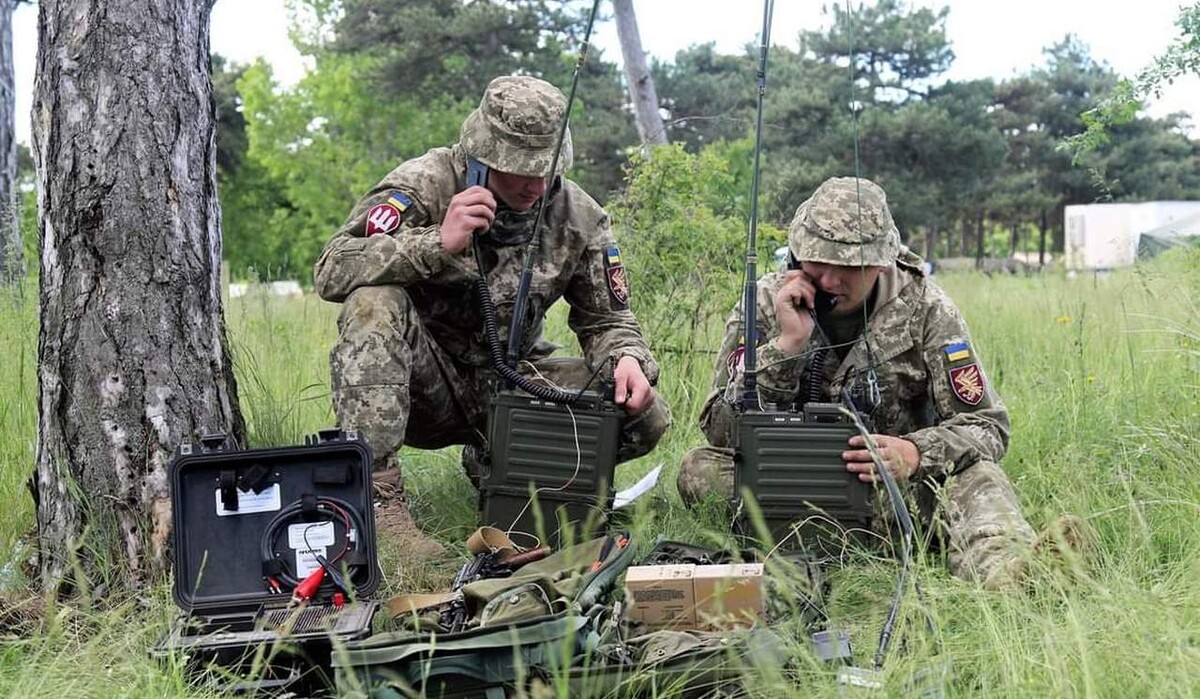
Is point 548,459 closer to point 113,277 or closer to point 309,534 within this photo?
point 309,534

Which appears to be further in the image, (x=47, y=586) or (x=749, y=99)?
(x=749, y=99)

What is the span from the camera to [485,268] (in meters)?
4.22

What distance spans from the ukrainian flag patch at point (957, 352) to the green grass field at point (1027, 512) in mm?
467

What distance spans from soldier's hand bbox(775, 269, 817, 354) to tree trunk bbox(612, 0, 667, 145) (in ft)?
30.5

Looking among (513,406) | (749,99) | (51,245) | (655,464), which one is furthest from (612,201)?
(749,99)

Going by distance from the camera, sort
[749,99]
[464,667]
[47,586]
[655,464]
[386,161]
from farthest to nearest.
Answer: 1. [386,161]
2. [749,99]
3. [655,464]
4. [47,586]
5. [464,667]

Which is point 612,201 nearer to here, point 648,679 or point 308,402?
point 308,402

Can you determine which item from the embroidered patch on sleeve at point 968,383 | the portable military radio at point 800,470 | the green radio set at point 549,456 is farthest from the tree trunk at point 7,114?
the embroidered patch on sleeve at point 968,383

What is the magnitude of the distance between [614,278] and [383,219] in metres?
0.80

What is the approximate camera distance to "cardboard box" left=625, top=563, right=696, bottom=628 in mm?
2863

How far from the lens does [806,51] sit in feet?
109

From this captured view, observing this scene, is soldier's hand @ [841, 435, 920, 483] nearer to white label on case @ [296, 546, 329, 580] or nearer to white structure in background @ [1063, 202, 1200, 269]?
white label on case @ [296, 546, 329, 580]

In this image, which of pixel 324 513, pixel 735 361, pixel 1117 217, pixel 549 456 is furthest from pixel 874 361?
pixel 1117 217

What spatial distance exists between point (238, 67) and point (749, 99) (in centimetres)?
1947
